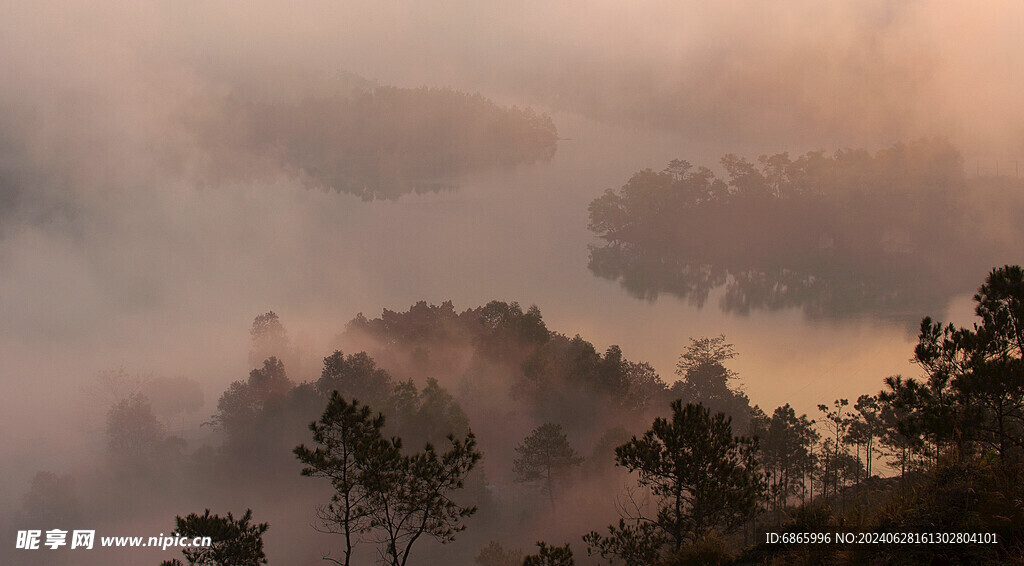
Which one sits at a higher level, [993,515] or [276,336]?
[276,336]

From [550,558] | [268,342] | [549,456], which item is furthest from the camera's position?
[268,342]

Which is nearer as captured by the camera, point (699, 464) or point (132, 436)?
point (699, 464)

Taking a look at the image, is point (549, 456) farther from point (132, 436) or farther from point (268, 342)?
point (132, 436)

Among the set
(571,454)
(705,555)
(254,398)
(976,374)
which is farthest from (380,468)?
(254,398)

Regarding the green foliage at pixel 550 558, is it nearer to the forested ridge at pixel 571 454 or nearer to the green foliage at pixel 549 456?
the forested ridge at pixel 571 454

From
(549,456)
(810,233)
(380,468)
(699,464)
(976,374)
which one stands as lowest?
(380,468)

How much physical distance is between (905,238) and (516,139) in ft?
249

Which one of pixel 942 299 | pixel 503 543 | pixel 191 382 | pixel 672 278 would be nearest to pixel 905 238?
pixel 942 299

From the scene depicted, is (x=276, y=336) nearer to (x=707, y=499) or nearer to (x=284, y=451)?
(x=284, y=451)

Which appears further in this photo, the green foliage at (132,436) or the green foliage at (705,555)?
the green foliage at (132,436)

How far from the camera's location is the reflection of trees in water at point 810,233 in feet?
240

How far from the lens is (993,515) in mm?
9469

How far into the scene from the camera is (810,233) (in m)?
92.2

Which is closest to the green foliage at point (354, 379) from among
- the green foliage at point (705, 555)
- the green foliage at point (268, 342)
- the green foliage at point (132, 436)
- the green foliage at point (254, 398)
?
the green foliage at point (254, 398)
